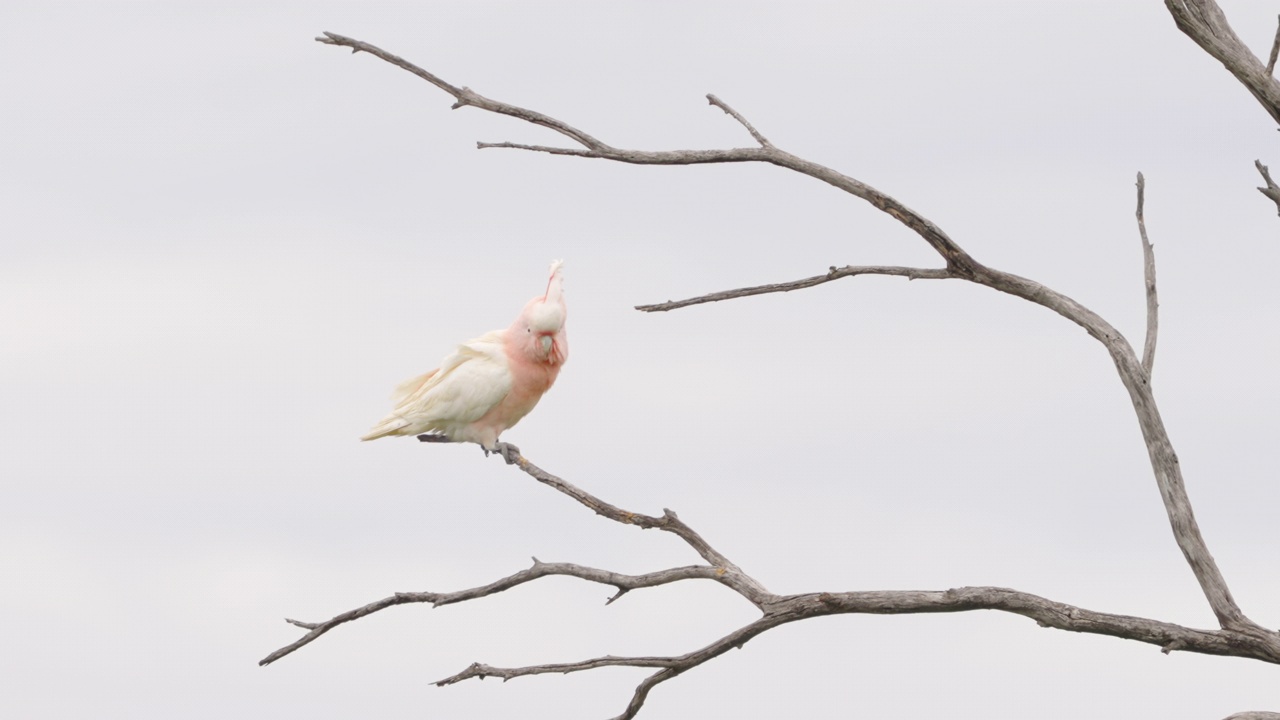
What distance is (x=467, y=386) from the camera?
8.48m

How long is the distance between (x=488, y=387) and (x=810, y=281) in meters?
2.09

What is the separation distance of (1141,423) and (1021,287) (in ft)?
2.76

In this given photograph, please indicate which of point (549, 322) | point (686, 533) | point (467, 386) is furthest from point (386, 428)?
point (686, 533)

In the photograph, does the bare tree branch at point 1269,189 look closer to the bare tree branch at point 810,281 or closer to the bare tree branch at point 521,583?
the bare tree branch at point 810,281

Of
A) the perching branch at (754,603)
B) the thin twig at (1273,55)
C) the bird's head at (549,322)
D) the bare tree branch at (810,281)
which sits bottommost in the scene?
the perching branch at (754,603)

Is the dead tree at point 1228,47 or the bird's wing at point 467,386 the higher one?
the dead tree at point 1228,47

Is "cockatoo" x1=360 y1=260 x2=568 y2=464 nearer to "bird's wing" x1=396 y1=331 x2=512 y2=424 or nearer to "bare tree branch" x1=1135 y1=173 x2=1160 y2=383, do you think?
"bird's wing" x1=396 y1=331 x2=512 y2=424

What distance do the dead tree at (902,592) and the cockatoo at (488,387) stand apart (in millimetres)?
1073

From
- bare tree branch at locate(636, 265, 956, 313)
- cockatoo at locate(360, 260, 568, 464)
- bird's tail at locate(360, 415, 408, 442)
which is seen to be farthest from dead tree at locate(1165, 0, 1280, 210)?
bird's tail at locate(360, 415, 408, 442)

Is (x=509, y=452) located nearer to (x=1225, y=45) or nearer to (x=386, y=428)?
(x=386, y=428)

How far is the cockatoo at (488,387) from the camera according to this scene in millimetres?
8367

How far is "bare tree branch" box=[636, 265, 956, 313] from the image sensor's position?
7.10 meters

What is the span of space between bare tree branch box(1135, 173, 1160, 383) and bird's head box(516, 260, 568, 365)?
2885 mm

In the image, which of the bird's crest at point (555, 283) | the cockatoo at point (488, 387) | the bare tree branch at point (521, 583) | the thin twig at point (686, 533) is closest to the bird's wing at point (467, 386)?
the cockatoo at point (488, 387)
